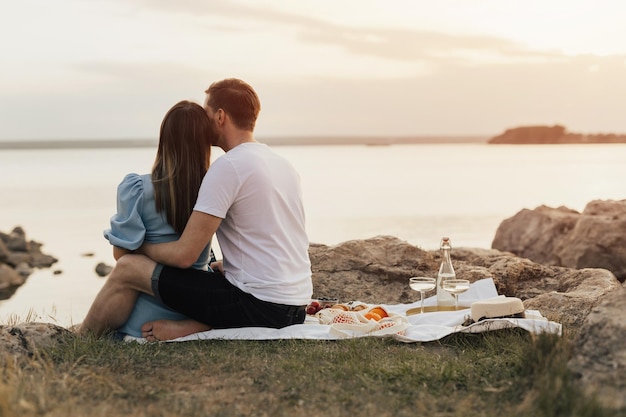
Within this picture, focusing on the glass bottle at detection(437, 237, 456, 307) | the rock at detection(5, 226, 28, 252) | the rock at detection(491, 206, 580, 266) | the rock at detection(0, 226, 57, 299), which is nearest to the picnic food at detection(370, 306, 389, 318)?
the glass bottle at detection(437, 237, 456, 307)

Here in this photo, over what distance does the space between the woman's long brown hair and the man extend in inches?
4.9

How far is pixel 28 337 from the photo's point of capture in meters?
5.14

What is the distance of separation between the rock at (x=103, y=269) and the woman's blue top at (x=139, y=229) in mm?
20283

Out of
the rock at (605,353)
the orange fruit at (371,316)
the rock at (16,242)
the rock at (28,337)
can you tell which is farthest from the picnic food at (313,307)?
the rock at (16,242)

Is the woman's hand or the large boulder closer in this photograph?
the woman's hand

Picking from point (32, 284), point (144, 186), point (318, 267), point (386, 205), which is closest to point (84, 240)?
point (32, 284)

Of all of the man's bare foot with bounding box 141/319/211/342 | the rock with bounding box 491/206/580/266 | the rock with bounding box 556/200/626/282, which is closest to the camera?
the man's bare foot with bounding box 141/319/211/342

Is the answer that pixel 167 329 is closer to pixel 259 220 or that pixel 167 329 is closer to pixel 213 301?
pixel 213 301

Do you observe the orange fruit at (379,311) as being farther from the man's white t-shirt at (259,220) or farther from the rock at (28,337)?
the rock at (28,337)

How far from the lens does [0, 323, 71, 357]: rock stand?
502 centimetres

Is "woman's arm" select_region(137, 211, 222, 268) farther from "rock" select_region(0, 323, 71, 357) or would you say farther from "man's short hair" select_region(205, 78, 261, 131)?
"rock" select_region(0, 323, 71, 357)

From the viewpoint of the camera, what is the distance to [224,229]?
17.4 ft

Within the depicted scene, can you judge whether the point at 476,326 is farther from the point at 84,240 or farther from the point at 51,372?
the point at 84,240

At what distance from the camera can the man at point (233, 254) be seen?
507 cm
